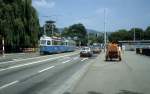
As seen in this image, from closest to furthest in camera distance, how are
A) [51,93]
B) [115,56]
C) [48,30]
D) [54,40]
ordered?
[51,93]
[115,56]
[54,40]
[48,30]

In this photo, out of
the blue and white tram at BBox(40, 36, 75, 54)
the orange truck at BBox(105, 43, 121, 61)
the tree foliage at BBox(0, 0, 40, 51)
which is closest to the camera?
the orange truck at BBox(105, 43, 121, 61)

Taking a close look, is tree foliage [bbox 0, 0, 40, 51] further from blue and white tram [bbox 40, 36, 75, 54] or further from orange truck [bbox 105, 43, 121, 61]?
orange truck [bbox 105, 43, 121, 61]

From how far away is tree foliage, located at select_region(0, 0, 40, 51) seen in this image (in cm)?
6219

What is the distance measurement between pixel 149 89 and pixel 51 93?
3.93 m

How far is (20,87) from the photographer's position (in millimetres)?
15211

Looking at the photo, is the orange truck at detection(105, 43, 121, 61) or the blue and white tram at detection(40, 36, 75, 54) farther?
the blue and white tram at detection(40, 36, 75, 54)

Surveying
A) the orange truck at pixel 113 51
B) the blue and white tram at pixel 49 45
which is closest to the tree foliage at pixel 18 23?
the blue and white tram at pixel 49 45

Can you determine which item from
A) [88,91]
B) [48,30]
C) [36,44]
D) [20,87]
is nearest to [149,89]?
[88,91]

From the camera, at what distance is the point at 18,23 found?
212ft

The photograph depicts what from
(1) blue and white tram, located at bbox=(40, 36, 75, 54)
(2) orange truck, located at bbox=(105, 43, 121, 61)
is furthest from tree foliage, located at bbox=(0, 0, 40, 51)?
(2) orange truck, located at bbox=(105, 43, 121, 61)

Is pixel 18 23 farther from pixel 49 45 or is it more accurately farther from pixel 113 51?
pixel 113 51

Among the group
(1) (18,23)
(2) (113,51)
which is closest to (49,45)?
(1) (18,23)

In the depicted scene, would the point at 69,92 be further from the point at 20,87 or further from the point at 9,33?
the point at 9,33

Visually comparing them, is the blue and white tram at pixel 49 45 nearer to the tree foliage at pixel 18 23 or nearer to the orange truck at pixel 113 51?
the tree foliage at pixel 18 23
